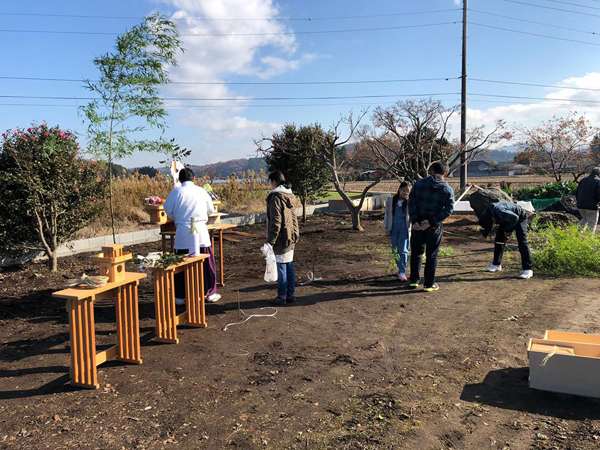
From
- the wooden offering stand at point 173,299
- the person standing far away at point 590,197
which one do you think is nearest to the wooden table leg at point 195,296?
the wooden offering stand at point 173,299

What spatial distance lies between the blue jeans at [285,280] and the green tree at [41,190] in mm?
4407

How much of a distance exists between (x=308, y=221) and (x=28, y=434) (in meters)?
12.5

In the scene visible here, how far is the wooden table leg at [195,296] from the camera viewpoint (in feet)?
15.7

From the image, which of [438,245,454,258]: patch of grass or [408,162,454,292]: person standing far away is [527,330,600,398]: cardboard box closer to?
[408,162,454,292]: person standing far away

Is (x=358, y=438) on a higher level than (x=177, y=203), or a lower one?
lower

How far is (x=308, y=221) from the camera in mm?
15156

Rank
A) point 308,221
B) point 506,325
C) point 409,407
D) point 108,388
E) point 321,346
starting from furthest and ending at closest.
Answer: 1. point 308,221
2. point 506,325
3. point 321,346
4. point 108,388
5. point 409,407

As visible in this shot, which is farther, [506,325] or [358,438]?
[506,325]

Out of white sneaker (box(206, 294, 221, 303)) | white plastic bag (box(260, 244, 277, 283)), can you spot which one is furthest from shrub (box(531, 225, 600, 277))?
white sneaker (box(206, 294, 221, 303))

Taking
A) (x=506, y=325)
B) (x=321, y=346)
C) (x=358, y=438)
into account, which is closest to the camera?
(x=358, y=438)

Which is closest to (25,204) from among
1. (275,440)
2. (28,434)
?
(28,434)

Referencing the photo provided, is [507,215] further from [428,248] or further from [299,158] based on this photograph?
[299,158]

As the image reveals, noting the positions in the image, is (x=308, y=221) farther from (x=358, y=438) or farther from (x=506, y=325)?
(x=358, y=438)

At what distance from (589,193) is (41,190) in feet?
33.7
